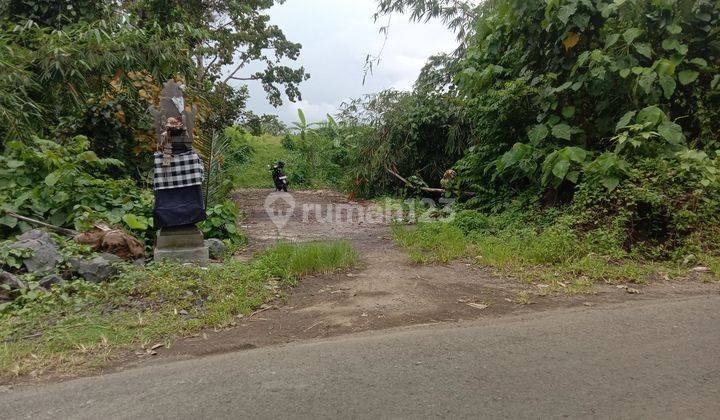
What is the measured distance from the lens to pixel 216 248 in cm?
635

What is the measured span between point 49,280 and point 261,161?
1551 cm

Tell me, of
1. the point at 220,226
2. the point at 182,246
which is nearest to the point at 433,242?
the point at 220,226

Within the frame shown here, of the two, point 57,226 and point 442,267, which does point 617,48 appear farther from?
point 57,226

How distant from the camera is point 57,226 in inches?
227

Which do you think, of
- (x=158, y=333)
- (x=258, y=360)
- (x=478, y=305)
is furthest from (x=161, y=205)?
(x=478, y=305)

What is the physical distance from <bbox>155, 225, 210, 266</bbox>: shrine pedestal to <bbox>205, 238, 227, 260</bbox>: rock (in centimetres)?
53

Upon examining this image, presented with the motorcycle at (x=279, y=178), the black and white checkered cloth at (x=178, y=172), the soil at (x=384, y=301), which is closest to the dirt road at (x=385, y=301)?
the soil at (x=384, y=301)

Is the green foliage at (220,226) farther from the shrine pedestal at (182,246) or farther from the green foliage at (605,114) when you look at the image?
the green foliage at (605,114)

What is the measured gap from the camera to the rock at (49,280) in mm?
4445

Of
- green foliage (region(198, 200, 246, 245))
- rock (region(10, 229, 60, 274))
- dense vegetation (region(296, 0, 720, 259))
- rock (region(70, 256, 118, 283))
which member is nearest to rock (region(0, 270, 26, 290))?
rock (region(10, 229, 60, 274))

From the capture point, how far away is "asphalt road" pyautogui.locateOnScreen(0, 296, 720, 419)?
2551 millimetres

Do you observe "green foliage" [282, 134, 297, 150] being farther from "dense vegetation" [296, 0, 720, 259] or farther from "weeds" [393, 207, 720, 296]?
"weeds" [393, 207, 720, 296]

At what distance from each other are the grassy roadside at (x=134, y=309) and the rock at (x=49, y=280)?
159mm

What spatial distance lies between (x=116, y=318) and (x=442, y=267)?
3.36m
